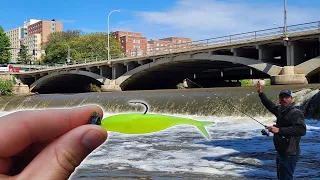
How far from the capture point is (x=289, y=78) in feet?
87.9

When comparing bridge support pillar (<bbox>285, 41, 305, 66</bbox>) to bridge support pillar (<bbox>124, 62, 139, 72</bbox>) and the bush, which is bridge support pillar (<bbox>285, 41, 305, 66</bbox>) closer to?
bridge support pillar (<bbox>124, 62, 139, 72</bbox>)

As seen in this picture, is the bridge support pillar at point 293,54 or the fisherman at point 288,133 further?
the bridge support pillar at point 293,54

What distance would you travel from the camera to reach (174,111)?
23.2 meters

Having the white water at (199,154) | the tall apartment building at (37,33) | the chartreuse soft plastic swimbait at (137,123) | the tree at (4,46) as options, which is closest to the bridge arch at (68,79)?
the white water at (199,154)

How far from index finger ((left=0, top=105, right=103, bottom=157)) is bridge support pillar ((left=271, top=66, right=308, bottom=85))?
27050 mm

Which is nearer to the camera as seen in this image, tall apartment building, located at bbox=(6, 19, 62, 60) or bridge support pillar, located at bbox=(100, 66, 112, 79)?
bridge support pillar, located at bbox=(100, 66, 112, 79)

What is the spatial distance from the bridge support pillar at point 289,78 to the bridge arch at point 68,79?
22.6 meters

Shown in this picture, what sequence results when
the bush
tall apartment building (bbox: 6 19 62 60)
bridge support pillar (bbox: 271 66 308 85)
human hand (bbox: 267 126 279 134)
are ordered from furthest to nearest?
tall apartment building (bbox: 6 19 62 60), the bush, bridge support pillar (bbox: 271 66 308 85), human hand (bbox: 267 126 279 134)

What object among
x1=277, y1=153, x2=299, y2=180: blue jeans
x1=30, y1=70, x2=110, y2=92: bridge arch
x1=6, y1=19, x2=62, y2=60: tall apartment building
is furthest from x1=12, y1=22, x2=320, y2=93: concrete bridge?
x1=6, y1=19, x2=62, y2=60: tall apartment building

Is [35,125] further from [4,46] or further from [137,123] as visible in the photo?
[4,46]

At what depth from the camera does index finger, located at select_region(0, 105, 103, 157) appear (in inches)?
45.5

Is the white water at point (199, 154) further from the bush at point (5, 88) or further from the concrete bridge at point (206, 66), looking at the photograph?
the bush at point (5, 88)

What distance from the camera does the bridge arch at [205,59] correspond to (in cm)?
2966

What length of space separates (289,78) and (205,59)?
8595mm
